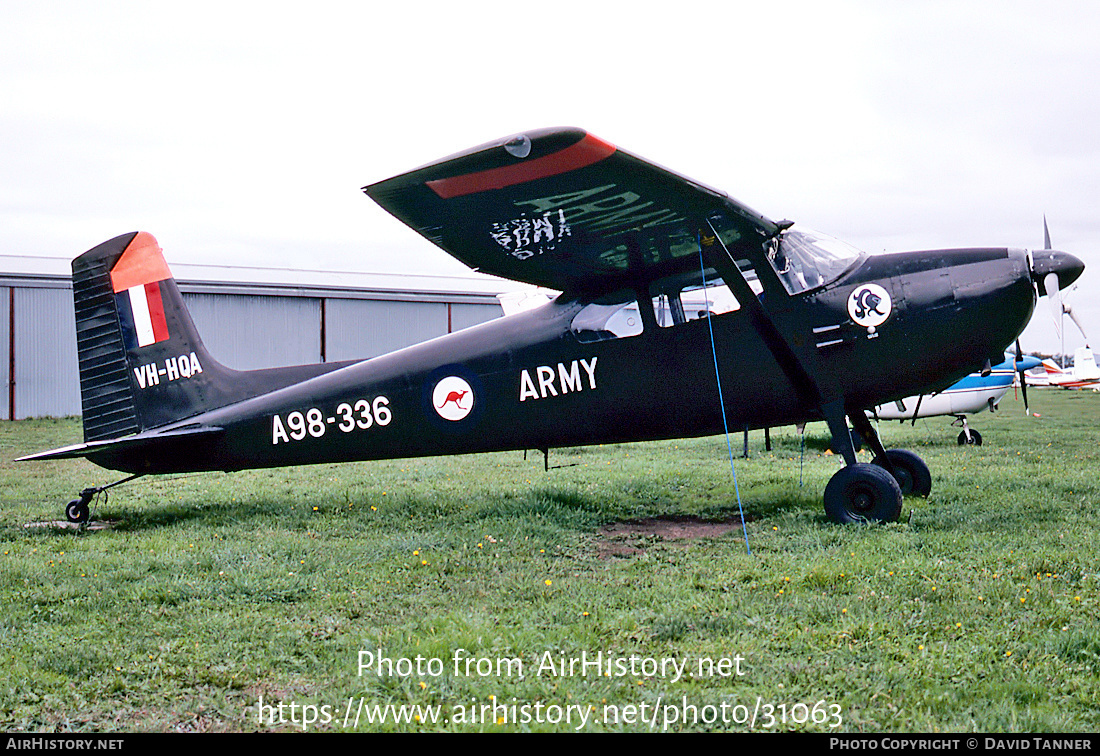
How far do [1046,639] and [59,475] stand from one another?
38.0 ft

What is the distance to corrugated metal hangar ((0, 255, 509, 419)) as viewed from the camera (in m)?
23.7

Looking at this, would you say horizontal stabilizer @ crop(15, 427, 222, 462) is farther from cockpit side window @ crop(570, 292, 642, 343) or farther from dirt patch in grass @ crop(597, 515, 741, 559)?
dirt patch in grass @ crop(597, 515, 741, 559)

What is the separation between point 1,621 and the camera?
167 inches

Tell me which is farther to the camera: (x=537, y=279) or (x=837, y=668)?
(x=537, y=279)

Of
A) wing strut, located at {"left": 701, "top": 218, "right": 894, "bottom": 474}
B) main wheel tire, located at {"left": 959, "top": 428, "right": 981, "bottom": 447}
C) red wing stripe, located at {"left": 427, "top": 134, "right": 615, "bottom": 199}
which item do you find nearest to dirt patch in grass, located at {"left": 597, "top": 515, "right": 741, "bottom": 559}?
wing strut, located at {"left": 701, "top": 218, "right": 894, "bottom": 474}

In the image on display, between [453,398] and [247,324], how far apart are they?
20791mm

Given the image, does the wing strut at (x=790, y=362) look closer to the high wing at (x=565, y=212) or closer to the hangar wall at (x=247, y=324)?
the high wing at (x=565, y=212)

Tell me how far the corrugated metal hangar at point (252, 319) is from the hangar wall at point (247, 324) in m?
0.03

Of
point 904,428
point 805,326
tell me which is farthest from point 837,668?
point 904,428

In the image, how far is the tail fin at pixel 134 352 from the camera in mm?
7938

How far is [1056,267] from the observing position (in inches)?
246

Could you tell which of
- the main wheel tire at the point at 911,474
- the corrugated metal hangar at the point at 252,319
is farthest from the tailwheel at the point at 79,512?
the corrugated metal hangar at the point at 252,319

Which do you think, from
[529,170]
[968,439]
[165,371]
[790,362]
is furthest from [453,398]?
[968,439]

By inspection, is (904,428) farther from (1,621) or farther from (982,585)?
(1,621)
